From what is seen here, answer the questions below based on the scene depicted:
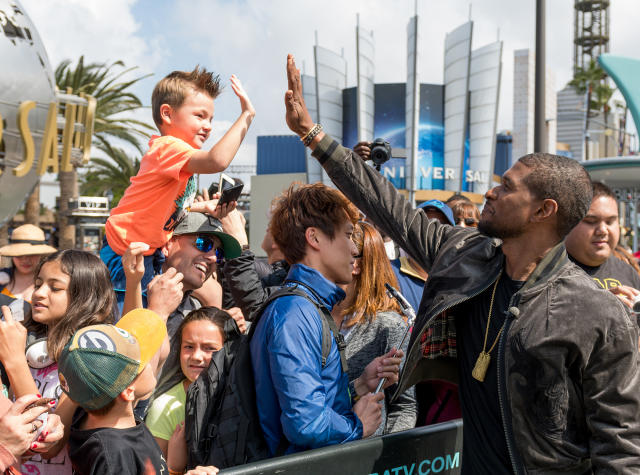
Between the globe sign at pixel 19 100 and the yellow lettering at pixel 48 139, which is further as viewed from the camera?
the yellow lettering at pixel 48 139

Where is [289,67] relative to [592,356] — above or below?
above

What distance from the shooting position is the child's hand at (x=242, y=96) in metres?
3.00

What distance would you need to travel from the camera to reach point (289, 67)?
8.84 feet

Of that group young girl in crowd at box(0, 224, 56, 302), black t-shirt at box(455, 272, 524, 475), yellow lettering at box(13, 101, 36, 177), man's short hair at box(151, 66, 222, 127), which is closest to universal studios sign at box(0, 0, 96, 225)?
yellow lettering at box(13, 101, 36, 177)

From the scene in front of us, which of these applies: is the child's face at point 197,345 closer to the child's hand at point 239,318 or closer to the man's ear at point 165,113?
the child's hand at point 239,318

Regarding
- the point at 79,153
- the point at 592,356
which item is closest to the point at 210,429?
the point at 592,356

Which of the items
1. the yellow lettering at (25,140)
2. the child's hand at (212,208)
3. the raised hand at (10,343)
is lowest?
the raised hand at (10,343)

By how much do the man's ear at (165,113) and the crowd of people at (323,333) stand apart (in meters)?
0.01

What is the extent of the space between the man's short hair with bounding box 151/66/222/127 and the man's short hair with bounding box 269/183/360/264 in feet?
2.82

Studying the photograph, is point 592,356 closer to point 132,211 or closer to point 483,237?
point 483,237

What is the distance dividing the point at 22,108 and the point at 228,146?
37.7 feet

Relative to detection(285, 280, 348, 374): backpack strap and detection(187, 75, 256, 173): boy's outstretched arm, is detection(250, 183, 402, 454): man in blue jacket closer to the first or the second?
detection(285, 280, 348, 374): backpack strap

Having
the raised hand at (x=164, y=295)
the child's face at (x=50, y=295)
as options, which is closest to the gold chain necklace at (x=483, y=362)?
the raised hand at (x=164, y=295)

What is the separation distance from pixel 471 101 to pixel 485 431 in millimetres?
33613
